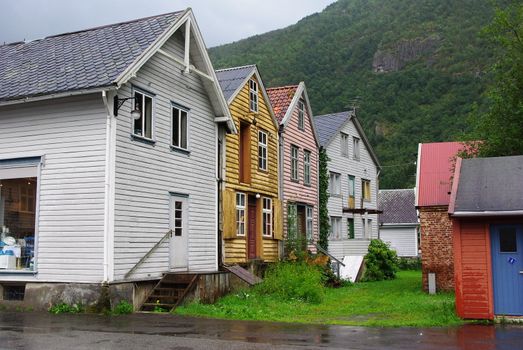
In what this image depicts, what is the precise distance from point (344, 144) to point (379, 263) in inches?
302

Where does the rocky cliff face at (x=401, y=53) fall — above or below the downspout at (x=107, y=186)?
above

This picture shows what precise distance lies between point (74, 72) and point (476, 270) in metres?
11.1

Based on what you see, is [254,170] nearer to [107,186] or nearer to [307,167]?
[307,167]

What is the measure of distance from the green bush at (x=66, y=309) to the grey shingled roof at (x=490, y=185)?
9.19 m

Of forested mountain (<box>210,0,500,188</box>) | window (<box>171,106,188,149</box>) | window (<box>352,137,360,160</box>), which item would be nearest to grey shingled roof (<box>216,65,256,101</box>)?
window (<box>171,106,188,149</box>)

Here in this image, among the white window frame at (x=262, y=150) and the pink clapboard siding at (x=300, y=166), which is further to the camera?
the pink clapboard siding at (x=300, y=166)

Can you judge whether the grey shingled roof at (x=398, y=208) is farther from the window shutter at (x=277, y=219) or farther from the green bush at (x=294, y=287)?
the green bush at (x=294, y=287)

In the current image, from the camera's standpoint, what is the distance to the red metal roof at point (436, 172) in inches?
902

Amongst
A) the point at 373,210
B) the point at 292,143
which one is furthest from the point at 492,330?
the point at 373,210

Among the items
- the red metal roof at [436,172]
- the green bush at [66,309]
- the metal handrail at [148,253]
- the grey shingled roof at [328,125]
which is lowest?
the green bush at [66,309]

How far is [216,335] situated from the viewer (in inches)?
467

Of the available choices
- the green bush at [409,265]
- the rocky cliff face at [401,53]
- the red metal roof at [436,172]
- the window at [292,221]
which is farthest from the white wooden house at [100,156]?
the rocky cliff face at [401,53]

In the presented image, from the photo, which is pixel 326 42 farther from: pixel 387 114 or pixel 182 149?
→ pixel 182 149

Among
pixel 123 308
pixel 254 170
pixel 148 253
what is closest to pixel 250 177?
pixel 254 170
